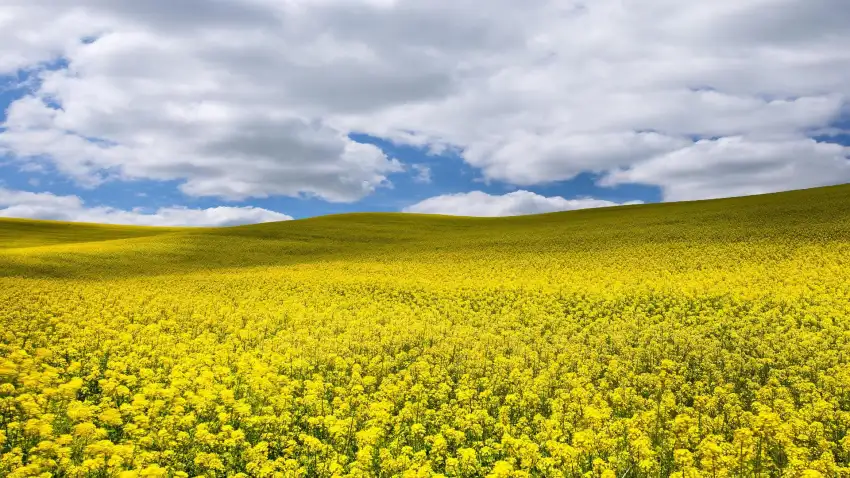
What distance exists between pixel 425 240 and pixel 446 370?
4445 cm

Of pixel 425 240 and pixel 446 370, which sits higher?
pixel 425 240

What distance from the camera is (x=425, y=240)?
187ft

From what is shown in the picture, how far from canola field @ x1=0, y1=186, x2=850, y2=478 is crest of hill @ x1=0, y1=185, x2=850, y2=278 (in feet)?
12.7

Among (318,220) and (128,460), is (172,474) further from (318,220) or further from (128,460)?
(318,220)

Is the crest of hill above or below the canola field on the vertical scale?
above

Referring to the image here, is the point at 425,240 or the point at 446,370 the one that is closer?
the point at 446,370

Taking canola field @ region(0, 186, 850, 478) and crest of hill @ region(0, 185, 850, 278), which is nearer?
canola field @ region(0, 186, 850, 478)

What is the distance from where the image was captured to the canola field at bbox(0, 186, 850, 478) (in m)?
7.66

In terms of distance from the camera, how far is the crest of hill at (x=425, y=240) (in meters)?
37.6

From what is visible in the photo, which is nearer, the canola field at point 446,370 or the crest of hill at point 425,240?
the canola field at point 446,370

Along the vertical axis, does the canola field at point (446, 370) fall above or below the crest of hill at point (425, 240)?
below

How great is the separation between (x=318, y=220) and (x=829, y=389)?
223ft

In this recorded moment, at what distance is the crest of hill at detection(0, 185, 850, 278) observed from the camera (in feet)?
123

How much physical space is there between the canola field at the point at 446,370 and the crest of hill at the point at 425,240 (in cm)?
387
